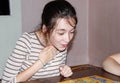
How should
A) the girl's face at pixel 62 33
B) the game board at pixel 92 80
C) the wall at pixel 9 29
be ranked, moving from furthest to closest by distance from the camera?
the wall at pixel 9 29 → the girl's face at pixel 62 33 → the game board at pixel 92 80

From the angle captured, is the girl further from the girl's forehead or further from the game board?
the game board

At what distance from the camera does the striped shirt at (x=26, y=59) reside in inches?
48.4

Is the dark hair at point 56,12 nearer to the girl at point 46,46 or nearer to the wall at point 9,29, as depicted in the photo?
the girl at point 46,46

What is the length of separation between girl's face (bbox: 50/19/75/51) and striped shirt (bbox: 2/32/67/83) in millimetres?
159

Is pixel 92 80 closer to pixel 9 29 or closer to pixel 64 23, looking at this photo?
pixel 64 23

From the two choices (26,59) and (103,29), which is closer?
(26,59)

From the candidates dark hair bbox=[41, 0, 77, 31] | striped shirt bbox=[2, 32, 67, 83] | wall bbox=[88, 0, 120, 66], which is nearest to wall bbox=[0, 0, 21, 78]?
wall bbox=[88, 0, 120, 66]

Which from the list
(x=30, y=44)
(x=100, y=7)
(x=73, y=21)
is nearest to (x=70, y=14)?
(x=73, y=21)

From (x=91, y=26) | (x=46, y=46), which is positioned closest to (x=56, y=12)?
(x=46, y=46)

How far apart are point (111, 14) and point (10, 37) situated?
1.06m

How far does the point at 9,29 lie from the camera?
7.77ft

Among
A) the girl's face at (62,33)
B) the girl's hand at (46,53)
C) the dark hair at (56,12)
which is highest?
the dark hair at (56,12)

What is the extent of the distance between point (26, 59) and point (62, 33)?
0.29 metres

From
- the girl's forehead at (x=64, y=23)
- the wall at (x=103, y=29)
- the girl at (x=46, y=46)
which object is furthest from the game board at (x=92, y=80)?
the wall at (x=103, y=29)
